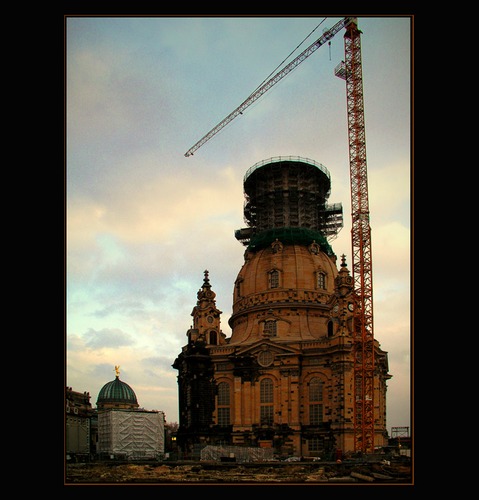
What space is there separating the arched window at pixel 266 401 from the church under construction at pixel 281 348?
13cm

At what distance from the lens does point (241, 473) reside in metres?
69.2

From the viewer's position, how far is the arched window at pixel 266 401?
92188 millimetres

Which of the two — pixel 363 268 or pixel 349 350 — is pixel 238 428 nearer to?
pixel 349 350

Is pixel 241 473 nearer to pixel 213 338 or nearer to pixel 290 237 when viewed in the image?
pixel 213 338

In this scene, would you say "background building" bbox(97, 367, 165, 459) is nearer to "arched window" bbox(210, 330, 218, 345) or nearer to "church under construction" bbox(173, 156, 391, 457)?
"church under construction" bbox(173, 156, 391, 457)

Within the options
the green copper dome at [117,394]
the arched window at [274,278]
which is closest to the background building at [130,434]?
the arched window at [274,278]

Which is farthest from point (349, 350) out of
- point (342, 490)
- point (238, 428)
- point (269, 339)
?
point (342, 490)

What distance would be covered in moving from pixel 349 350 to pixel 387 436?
57.3 feet

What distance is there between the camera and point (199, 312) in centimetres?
10212

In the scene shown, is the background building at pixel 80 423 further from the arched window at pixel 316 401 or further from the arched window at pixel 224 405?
the arched window at pixel 316 401

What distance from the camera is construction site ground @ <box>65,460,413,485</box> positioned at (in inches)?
2474

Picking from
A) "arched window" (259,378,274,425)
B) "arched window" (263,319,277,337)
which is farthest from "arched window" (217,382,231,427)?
"arched window" (263,319,277,337)

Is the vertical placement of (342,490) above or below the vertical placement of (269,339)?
below
